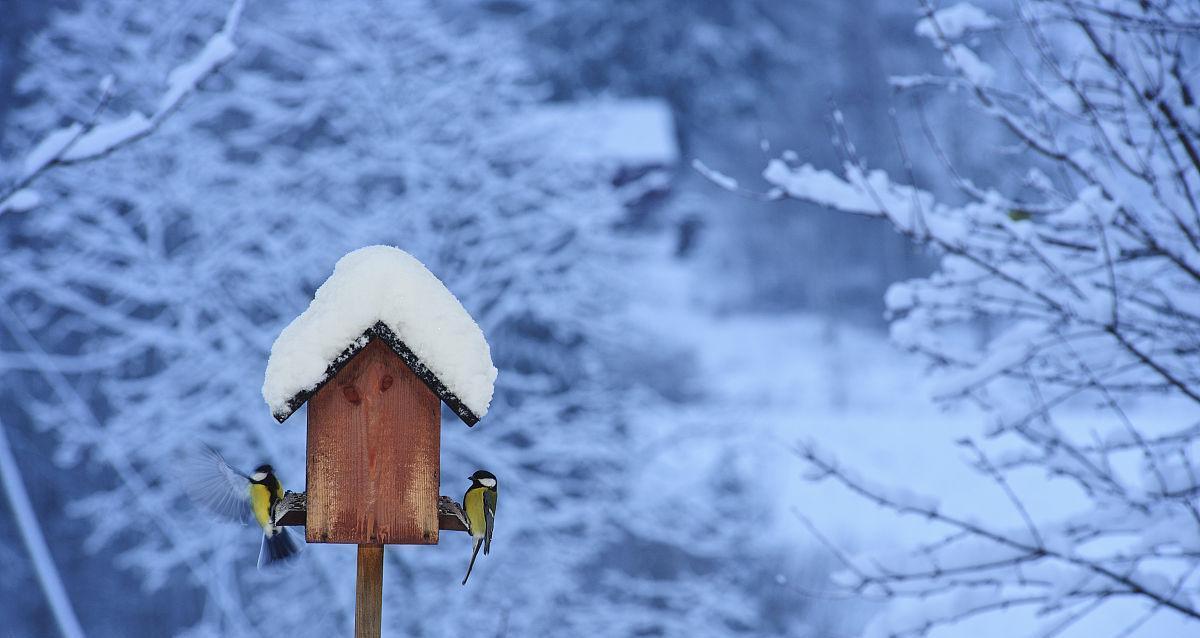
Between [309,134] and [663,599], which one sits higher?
[309,134]

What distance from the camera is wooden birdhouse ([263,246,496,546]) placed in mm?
1850

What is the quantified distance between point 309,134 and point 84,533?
4.13 meters

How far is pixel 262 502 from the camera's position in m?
2.03

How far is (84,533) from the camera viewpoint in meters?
9.48

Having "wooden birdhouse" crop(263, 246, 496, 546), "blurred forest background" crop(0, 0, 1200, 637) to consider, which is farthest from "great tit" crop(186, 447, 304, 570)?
"blurred forest background" crop(0, 0, 1200, 637)

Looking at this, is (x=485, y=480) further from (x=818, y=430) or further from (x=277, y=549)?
(x=818, y=430)

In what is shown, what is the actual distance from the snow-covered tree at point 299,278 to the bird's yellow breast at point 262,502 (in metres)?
6.33

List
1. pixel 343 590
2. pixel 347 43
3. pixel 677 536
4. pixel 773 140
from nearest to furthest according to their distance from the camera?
1. pixel 343 590
2. pixel 347 43
3. pixel 677 536
4. pixel 773 140

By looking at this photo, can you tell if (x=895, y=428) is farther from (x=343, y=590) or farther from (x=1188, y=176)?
(x=1188, y=176)

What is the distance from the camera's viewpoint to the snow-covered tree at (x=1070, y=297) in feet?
8.79

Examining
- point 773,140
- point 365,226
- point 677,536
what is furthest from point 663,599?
point 773,140

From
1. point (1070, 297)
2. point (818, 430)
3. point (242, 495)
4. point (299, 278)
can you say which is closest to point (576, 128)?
point (299, 278)

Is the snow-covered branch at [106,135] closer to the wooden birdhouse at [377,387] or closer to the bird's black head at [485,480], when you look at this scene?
the wooden birdhouse at [377,387]

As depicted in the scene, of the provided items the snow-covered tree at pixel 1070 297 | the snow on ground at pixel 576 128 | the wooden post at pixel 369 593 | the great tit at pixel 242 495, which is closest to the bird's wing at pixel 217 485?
the great tit at pixel 242 495
